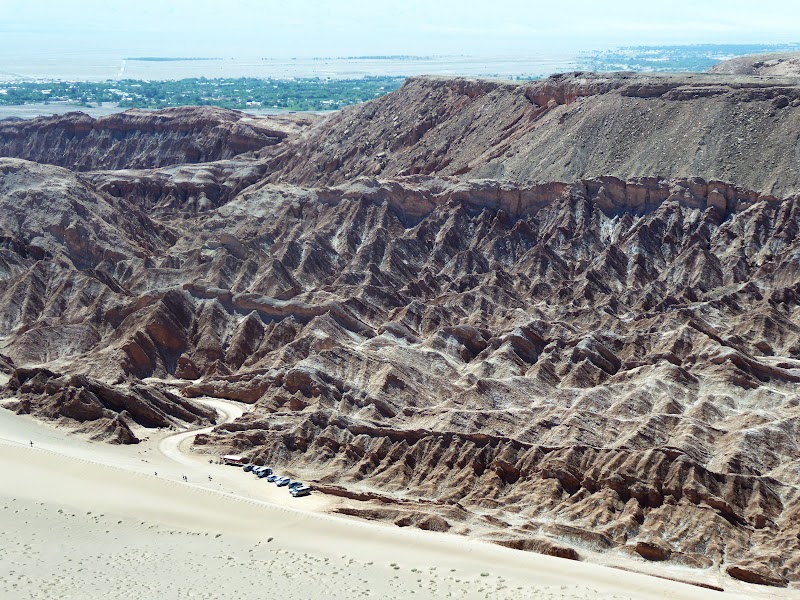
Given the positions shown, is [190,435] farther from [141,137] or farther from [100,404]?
[141,137]

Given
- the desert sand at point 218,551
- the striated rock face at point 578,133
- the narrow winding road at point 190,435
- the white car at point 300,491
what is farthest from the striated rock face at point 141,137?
the desert sand at point 218,551

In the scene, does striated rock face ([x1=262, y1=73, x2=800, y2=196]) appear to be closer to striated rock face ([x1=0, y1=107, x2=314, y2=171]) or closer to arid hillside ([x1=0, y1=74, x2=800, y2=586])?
arid hillside ([x1=0, y1=74, x2=800, y2=586])

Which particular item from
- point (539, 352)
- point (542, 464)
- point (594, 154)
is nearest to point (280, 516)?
point (542, 464)

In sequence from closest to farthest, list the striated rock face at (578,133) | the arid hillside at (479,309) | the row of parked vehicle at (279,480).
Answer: the arid hillside at (479,309)
the row of parked vehicle at (279,480)
the striated rock face at (578,133)

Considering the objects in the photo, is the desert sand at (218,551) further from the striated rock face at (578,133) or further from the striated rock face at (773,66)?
the striated rock face at (773,66)

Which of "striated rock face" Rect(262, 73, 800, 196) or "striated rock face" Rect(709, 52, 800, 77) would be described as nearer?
"striated rock face" Rect(262, 73, 800, 196)

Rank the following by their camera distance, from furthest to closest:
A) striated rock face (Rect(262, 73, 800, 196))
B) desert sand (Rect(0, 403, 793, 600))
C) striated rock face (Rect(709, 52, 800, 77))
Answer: striated rock face (Rect(709, 52, 800, 77)), striated rock face (Rect(262, 73, 800, 196)), desert sand (Rect(0, 403, 793, 600))

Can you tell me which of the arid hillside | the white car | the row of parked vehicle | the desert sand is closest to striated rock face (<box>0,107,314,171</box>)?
the arid hillside
